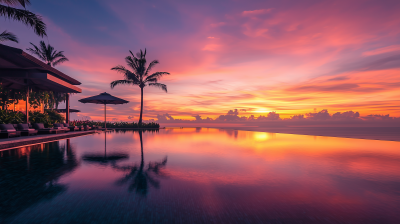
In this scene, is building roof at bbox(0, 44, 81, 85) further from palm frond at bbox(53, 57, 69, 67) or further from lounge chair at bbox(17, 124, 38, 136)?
palm frond at bbox(53, 57, 69, 67)

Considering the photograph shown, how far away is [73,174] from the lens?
16.0 feet

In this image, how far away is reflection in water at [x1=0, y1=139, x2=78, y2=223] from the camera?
326 cm

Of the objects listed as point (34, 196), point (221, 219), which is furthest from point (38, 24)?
point (221, 219)

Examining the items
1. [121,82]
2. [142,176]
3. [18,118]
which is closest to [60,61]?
[121,82]

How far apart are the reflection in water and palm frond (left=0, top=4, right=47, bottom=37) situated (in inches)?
320

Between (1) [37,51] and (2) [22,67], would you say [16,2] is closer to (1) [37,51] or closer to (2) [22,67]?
(2) [22,67]

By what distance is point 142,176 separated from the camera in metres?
4.82

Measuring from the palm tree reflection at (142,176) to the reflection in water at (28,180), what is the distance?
4.01 feet

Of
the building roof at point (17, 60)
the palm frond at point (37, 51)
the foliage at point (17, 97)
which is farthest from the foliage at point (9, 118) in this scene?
the palm frond at point (37, 51)

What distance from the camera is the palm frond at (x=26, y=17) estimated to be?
34.9 ft

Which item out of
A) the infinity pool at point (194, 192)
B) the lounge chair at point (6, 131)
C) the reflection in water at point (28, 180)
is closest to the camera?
the infinity pool at point (194, 192)

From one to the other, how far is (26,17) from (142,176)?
40.3 feet

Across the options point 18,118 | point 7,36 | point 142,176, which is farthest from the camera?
point 7,36

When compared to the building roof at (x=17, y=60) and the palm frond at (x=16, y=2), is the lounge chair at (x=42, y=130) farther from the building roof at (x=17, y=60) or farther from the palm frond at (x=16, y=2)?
the palm frond at (x=16, y=2)
